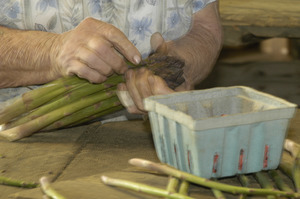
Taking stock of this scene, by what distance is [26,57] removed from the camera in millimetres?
1891

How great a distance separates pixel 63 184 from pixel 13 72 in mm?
755

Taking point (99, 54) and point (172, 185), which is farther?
point (99, 54)

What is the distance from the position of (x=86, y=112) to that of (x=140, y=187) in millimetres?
706

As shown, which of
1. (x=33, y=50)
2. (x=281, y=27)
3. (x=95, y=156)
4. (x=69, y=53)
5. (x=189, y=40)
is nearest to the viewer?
(x=95, y=156)

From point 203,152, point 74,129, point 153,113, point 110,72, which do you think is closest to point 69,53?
point 110,72

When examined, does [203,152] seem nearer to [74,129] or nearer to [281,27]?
[74,129]

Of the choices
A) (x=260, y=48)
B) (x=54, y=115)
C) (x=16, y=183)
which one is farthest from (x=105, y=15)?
(x=260, y=48)

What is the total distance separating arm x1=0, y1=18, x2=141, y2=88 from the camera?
1707 millimetres

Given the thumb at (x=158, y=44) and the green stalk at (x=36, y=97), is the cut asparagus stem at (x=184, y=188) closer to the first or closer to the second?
the green stalk at (x=36, y=97)

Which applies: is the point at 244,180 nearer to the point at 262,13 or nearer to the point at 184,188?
the point at 184,188

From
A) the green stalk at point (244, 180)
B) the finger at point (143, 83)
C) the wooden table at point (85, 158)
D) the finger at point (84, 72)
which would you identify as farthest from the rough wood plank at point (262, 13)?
the green stalk at point (244, 180)

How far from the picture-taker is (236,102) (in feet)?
4.51

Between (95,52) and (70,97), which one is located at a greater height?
(95,52)

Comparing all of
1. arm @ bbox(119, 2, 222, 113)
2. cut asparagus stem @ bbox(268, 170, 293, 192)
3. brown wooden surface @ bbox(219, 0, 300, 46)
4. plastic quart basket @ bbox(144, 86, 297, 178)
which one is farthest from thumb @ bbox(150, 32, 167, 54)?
brown wooden surface @ bbox(219, 0, 300, 46)
